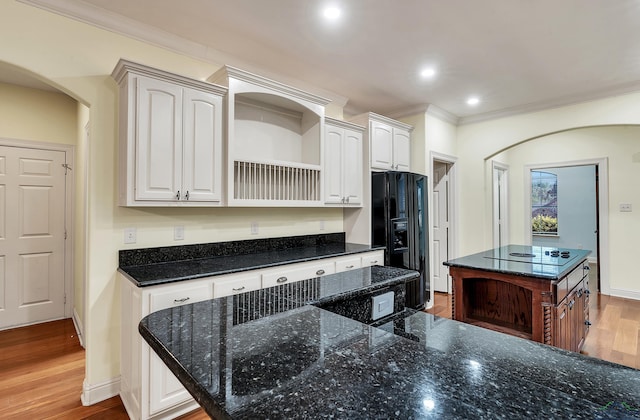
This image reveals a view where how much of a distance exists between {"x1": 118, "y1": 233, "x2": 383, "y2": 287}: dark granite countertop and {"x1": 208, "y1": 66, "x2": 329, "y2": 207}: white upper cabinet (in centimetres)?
45

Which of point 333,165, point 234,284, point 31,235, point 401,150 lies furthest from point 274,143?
point 31,235

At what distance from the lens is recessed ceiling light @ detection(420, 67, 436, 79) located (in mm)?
3186

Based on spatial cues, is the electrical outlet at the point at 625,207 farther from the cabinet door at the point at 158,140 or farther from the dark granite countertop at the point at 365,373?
the cabinet door at the point at 158,140

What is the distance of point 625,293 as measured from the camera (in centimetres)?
471

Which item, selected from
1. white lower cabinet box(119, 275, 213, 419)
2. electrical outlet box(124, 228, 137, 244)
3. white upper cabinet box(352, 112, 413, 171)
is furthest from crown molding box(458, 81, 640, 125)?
electrical outlet box(124, 228, 137, 244)

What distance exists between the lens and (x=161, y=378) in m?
1.93

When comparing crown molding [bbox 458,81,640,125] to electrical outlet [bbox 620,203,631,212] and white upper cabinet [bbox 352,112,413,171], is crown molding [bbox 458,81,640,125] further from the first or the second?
electrical outlet [bbox 620,203,631,212]

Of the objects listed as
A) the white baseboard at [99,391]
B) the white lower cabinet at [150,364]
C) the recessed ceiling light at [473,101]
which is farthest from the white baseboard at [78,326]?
the recessed ceiling light at [473,101]

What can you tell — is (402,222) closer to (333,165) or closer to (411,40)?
(333,165)

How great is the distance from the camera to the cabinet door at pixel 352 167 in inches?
139

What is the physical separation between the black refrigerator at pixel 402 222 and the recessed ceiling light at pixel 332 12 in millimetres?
1786

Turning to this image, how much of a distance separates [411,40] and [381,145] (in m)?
1.35

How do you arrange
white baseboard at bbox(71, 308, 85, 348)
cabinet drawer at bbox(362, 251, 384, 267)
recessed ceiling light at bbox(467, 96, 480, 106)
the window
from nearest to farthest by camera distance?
white baseboard at bbox(71, 308, 85, 348), cabinet drawer at bbox(362, 251, 384, 267), recessed ceiling light at bbox(467, 96, 480, 106), the window

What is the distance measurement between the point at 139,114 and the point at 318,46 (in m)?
1.52
